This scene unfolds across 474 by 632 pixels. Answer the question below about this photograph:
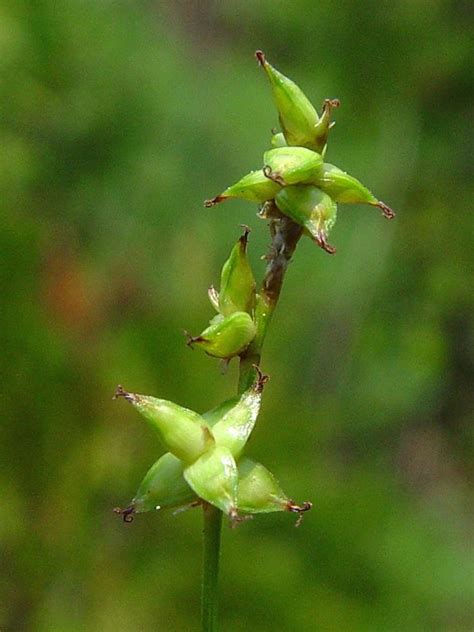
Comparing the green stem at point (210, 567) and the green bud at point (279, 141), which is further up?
the green bud at point (279, 141)

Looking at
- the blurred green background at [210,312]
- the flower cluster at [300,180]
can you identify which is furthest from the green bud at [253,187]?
the blurred green background at [210,312]

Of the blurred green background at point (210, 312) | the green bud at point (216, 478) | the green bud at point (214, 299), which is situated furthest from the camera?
the blurred green background at point (210, 312)

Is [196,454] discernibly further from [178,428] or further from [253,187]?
[253,187]

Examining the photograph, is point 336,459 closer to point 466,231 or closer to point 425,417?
point 425,417

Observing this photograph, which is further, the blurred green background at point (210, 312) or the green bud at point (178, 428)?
the blurred green background at point (210, 312)

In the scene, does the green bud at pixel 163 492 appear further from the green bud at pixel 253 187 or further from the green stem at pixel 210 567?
the green bud at pixel 253 187

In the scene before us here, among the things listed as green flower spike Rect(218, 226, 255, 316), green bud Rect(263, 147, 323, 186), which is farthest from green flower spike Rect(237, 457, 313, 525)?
green bud Rect(263, 147, 323, 186)

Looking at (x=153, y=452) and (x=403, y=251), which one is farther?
(x=403, y=251)

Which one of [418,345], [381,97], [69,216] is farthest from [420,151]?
[69,216]
